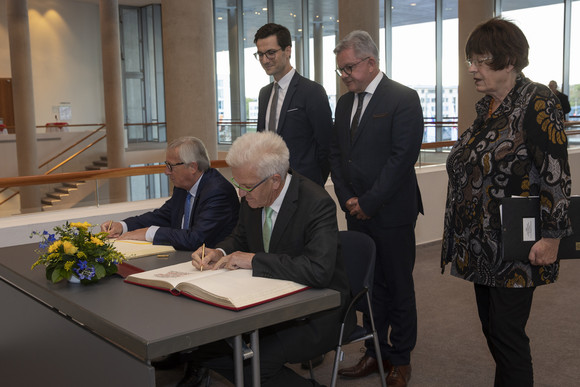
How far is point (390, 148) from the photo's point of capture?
3.40 m

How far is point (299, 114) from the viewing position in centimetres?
383

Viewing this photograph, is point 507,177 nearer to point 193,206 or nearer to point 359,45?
point 359,45

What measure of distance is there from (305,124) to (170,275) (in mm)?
1734

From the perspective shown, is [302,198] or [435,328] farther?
[435,328]

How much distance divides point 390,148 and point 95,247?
65.5 inches

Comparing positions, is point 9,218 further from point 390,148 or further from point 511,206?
point 511,206

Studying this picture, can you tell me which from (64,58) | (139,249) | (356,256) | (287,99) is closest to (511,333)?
(356,256)

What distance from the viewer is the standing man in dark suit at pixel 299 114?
3.81 metres

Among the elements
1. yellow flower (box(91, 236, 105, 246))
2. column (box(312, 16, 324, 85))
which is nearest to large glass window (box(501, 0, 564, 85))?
column (box(312, 16, 324, 85))

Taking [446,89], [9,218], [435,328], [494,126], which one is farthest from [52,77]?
[494,126]

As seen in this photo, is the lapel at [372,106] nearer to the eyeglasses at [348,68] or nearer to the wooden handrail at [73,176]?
the eyeglasses at [348,68]

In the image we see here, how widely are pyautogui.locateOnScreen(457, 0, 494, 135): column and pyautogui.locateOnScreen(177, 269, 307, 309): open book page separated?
29.8 ft

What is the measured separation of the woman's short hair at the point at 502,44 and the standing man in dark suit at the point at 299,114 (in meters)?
1.47

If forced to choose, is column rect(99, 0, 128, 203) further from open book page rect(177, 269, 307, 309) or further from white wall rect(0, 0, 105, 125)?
open book page rect(177, 269, 307, 309)
